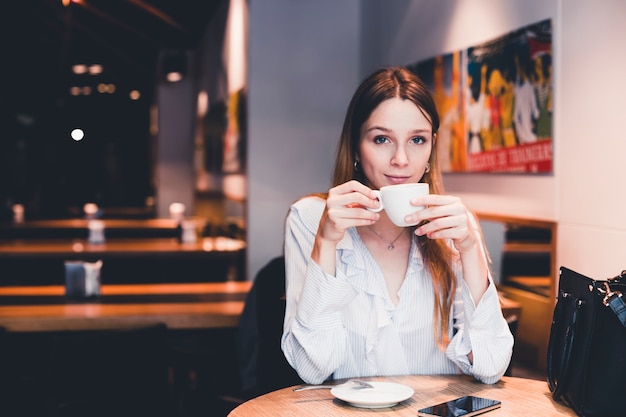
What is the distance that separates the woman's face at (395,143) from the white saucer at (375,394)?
51 centimetres

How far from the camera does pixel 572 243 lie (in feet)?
9.07

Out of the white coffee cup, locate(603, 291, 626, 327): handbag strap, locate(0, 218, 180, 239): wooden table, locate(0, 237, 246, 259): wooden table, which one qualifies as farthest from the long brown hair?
locate(0, 218, 180, 239): wooden table

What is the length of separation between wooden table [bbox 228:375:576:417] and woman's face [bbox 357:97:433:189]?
49 centimetres

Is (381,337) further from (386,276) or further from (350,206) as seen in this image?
(350,206)

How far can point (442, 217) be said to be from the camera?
64.9 inches

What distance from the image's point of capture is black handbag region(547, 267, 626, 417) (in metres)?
1.47

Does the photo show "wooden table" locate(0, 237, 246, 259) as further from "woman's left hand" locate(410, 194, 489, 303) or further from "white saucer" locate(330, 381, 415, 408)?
"white saucer" locate(330, 381, 415, 408)

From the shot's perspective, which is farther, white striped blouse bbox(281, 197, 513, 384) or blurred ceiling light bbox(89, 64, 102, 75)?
blurred ceiling light bbox(89, 64, 102, 75)

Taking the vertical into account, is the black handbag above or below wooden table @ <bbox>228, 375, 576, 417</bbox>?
above

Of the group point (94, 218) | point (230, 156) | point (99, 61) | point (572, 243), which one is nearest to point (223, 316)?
point (572, 243)

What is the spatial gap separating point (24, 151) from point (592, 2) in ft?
27.0

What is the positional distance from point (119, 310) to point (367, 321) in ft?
6.27

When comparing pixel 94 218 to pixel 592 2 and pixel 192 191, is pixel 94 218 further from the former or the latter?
pixel 592 2

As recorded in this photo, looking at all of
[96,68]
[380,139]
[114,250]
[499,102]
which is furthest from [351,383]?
[96,68]
